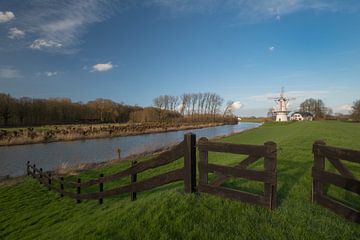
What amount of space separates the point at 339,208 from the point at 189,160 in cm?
292

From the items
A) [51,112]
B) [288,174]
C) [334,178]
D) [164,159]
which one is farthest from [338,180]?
[51,112]

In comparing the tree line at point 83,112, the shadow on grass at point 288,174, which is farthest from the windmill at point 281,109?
the shadow on grass at point 288,174

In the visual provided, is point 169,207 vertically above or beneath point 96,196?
above

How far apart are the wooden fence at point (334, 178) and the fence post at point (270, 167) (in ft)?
3.69

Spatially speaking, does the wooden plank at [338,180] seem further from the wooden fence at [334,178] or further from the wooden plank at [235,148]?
the wooden plank at [235,148]

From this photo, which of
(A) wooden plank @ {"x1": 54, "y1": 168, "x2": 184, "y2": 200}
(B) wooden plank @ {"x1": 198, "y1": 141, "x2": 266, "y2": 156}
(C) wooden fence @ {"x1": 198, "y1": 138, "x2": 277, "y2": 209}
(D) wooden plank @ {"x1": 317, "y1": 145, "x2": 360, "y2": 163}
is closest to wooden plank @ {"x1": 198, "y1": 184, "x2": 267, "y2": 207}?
(C) wooden fence @ {"x1": 198, "y1": 138, "x2": 277, "y2": 209}

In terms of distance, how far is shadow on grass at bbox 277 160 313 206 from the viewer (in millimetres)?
6346

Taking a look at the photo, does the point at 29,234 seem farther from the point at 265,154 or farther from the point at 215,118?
the point at 215,118

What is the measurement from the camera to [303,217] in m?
4.70

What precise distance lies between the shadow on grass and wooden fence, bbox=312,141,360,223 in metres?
0.80

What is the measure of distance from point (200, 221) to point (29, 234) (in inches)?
215

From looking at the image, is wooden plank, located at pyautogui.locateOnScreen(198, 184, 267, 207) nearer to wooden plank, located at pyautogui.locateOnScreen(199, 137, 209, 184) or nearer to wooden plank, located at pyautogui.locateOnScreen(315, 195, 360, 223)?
wooden plank, located at pyautogui.locateOnScreen(199, 137, 209, 184)

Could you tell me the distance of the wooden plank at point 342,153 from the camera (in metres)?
4.43

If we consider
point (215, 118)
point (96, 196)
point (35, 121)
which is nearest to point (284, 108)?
point (215, 118)
